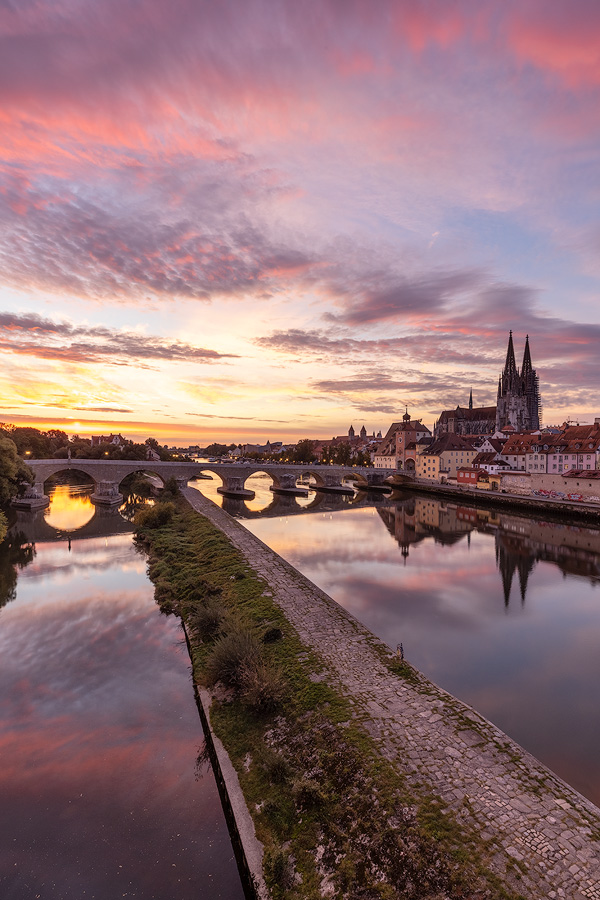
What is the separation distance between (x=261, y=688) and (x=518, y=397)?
4296 inches

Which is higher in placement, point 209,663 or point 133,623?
point 209,663

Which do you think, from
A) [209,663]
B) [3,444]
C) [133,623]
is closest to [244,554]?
[133,623]

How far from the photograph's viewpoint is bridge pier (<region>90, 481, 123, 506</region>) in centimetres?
5338

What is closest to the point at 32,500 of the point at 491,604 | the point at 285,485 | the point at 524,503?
the point at 285,485

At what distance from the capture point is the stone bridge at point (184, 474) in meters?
50.5

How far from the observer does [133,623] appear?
1770 cm

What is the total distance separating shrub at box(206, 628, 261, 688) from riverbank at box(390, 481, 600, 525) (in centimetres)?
4189

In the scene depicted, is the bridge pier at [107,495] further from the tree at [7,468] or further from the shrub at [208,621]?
the shrub at [208,621]

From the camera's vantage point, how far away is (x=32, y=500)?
4806cm

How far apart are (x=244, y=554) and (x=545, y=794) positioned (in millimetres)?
18820

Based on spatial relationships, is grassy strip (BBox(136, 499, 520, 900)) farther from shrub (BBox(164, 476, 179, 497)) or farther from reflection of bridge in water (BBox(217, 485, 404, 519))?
shrub (BBox(164, 476, 179, 497))

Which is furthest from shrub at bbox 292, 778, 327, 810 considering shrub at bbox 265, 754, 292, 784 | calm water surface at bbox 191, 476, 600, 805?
calm water surface at bbox 191, 476, 600, 805

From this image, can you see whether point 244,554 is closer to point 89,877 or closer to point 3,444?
point 89,877

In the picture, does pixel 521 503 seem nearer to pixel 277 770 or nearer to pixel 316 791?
pixel 277 770
